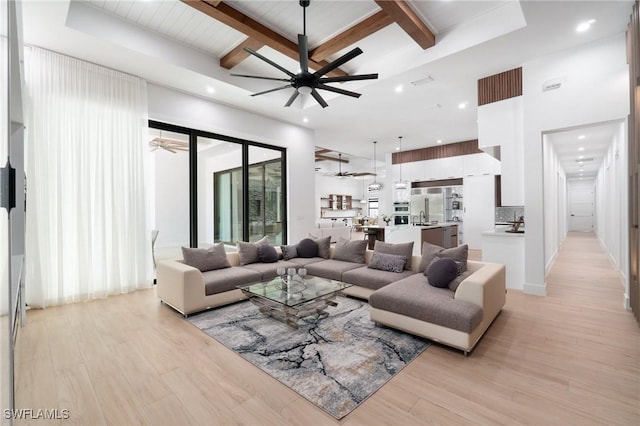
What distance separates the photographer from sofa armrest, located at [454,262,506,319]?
269 centimetres

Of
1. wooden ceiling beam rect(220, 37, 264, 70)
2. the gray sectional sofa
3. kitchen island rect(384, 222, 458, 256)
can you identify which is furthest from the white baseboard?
wooden ceiling beam rect(220, 37, 264, 70)

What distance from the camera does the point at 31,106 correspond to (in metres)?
3.67

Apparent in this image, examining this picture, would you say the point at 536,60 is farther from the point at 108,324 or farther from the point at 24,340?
the point at 24,340

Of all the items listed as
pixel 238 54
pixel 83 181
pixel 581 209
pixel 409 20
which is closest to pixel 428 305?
pixel 409 20

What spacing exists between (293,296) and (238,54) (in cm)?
368

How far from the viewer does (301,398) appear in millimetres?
1983

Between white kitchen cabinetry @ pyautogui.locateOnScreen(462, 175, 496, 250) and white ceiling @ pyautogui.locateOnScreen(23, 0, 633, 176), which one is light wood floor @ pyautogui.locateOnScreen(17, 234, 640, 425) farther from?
white kitchen cabinetry @ pyautogui.locateOnScreen(462, 175, 496, 250)

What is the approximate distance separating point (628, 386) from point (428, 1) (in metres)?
4.03

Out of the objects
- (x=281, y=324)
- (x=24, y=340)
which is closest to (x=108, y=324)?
(x=24, y=340)

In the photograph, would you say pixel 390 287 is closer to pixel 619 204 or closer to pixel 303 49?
pixel 303 49

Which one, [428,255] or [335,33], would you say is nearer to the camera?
[428,255]

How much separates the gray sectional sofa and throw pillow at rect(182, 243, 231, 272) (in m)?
0.08

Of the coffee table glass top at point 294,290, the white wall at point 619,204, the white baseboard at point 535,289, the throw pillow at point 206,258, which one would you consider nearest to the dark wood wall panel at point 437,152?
the white wall at point 619,204

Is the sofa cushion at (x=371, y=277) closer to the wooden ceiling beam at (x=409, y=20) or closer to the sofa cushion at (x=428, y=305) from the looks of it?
the sofa cushion at (x=428, y=305)
